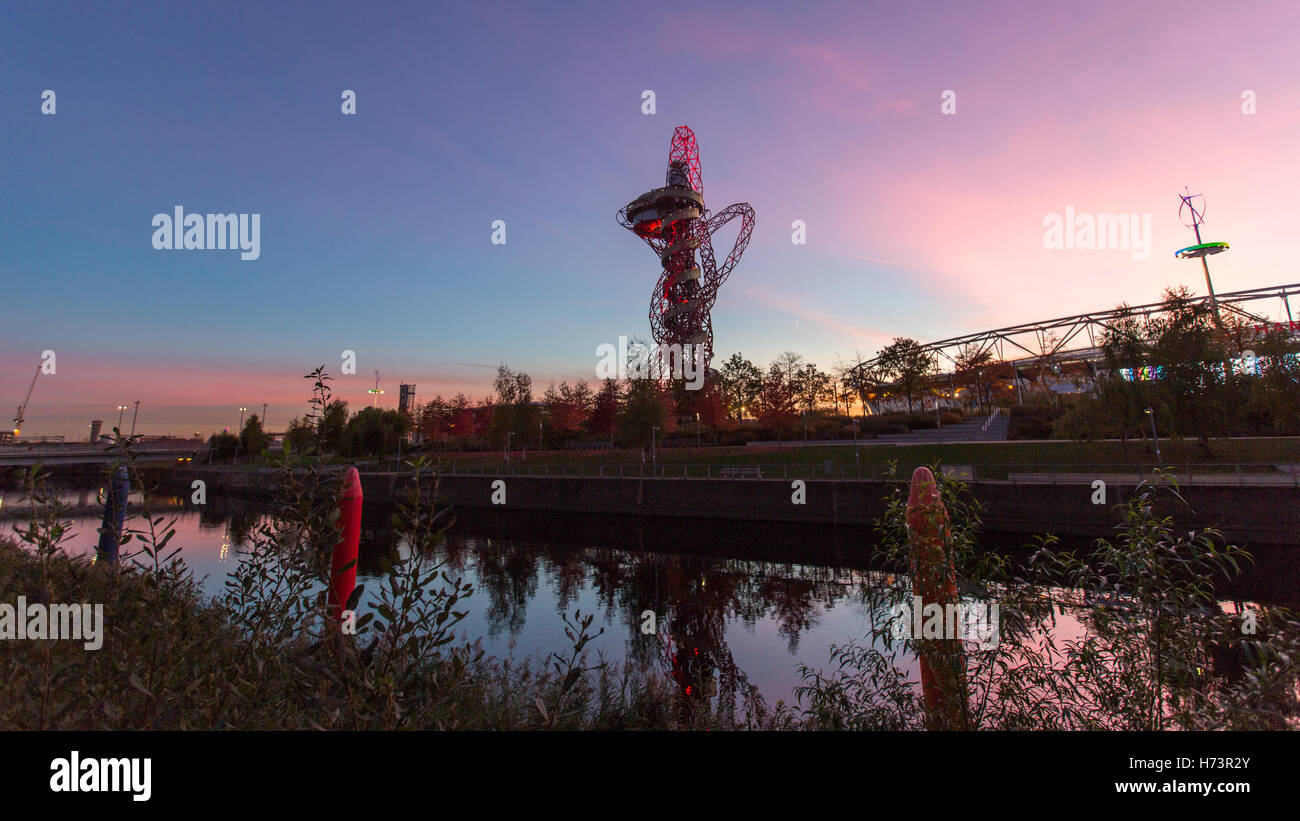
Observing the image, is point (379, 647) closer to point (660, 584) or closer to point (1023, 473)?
point (660, 584)

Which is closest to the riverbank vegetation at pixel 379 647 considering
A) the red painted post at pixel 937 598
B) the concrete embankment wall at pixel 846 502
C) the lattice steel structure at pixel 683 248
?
the red painted post at pixel 937 598

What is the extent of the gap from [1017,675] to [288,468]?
673cm

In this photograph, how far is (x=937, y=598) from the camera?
5.30m

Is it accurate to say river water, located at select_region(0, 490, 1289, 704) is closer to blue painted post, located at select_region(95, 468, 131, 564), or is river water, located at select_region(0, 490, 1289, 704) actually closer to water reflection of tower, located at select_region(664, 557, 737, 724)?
water reflection of tower, located at select_region(664, 557, 737, 724)

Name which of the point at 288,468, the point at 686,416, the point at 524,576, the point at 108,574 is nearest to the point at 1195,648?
the point at 288,468

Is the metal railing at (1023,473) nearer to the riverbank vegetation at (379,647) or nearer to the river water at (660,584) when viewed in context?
the river water at (660,584)

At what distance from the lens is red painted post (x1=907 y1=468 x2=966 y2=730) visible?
5.04 m

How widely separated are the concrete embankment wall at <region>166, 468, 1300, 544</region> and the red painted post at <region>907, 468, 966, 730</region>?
7.69 metres

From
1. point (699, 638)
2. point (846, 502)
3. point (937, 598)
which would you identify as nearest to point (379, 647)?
point (937, 598)

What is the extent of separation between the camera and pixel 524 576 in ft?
78.3

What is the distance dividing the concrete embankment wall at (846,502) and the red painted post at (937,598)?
769cm

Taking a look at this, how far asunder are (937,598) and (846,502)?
26.8 m

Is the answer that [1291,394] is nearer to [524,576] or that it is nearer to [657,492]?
[657,492]

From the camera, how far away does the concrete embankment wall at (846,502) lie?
71.0 feet
